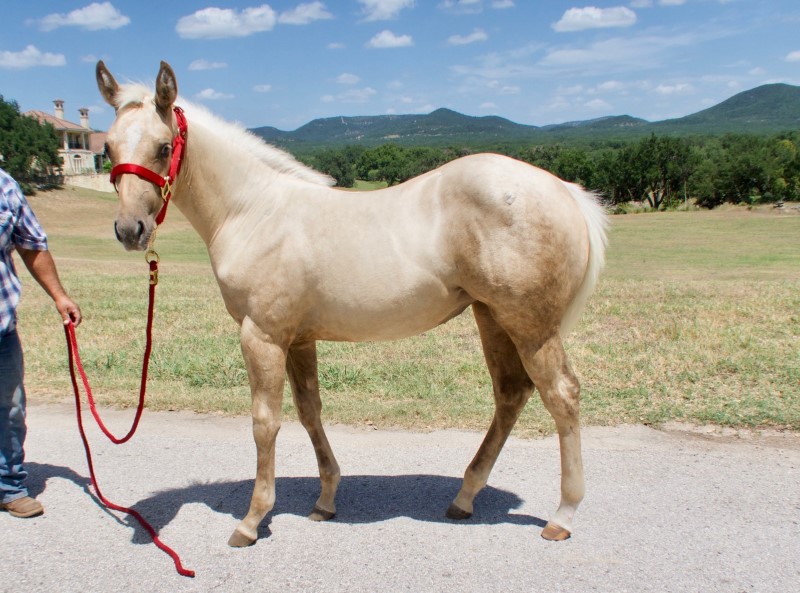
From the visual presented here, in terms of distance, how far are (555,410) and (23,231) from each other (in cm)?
353

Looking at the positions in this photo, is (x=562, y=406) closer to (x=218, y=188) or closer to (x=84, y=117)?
(x=218, y=188)

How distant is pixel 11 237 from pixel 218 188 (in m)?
1.51

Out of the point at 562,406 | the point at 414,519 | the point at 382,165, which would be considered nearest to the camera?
the point at 562,406

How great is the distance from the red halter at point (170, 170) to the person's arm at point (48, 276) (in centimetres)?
114

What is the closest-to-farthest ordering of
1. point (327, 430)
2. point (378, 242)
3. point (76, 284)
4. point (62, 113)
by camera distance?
1. point (378, 242)
2. point (327, 430)
3. point (76, 284)
4. point (62, 113)

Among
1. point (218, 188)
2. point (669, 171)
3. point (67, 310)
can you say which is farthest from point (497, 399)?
point (669, 171)

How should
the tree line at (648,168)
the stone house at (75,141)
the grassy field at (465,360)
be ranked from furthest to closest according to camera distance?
1. the stone house at (75,141)
2. the tree line at (648,168)
3. the grassy field at (465,360)

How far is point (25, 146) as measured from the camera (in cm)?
5234

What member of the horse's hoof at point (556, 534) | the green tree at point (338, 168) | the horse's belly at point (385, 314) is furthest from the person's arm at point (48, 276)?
the green tree at point (338, 168)

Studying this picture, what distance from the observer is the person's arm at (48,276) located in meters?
4.31

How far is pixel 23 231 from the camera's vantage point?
13.9 ft

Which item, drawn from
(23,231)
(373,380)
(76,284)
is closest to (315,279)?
(23,231)

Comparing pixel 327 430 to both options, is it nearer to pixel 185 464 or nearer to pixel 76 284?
pixel 185 464

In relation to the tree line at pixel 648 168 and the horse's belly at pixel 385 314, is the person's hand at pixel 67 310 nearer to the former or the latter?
the horse's belly at pixel 385 314
